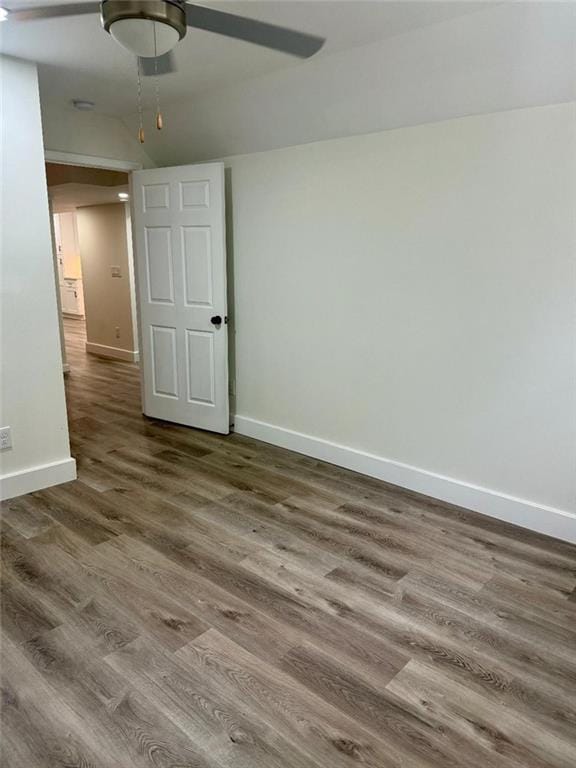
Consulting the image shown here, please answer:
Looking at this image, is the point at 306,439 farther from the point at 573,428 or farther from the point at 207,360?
the point at 573,428

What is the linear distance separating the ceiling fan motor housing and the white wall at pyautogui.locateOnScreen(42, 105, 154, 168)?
237 centimetres

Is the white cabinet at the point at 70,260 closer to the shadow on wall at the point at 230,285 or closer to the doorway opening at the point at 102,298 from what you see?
the doorway opening at the point at 102,298

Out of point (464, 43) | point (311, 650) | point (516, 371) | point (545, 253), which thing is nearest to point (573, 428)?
point (516, 371)

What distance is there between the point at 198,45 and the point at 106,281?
491 centimetres

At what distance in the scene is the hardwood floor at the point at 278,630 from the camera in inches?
63.8

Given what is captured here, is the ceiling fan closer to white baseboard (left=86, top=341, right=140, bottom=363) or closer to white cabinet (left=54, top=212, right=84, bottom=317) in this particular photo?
white baseboard (left=86, top=341, right=140, bottom=363)

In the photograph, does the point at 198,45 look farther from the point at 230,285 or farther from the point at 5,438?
the point at 5,438

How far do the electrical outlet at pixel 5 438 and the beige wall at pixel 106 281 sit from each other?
382 centimetres

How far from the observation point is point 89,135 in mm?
3885

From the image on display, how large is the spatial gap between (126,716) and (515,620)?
1.55 m

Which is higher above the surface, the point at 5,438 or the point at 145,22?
the point at 145,22

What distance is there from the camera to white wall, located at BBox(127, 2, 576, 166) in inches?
88.9

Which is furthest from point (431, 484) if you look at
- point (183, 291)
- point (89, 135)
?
point (89, 135)

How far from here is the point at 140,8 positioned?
1567 mm
